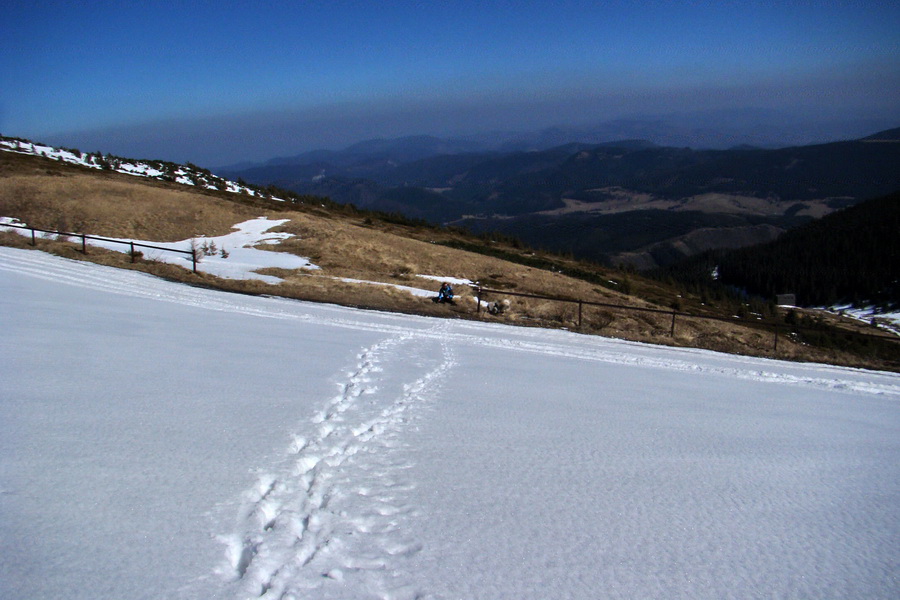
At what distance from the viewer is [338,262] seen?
24.1 metres

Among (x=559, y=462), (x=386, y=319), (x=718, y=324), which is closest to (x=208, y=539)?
(x=559, y=462)

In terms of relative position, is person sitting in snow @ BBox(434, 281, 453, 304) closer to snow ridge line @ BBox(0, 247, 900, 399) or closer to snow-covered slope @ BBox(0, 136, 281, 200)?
snow ridge line @ BBox(0, 247, 900, 399)

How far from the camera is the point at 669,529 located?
4.14m

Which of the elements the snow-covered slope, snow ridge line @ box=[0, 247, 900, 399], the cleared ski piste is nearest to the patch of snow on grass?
snow ridge line @ box=[0, 247, 900, 399]

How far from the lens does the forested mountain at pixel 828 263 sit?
366 feet

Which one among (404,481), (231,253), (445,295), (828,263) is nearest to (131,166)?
(231,253)

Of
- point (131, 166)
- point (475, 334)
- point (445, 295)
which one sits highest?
point (131, 166)

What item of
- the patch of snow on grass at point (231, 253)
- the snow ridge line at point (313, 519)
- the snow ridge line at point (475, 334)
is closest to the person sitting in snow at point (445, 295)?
the snow ridge line at point (475, 334)

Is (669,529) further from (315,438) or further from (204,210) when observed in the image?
(204,210)

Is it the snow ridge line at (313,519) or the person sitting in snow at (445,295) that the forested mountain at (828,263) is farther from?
the snow ridge line at (313,519)

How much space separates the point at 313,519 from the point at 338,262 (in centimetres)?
2078

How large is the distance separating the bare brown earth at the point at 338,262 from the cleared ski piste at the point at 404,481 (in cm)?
971

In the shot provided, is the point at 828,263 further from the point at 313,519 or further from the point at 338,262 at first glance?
the point at 313,519

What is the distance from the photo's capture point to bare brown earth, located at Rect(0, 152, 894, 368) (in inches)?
741
